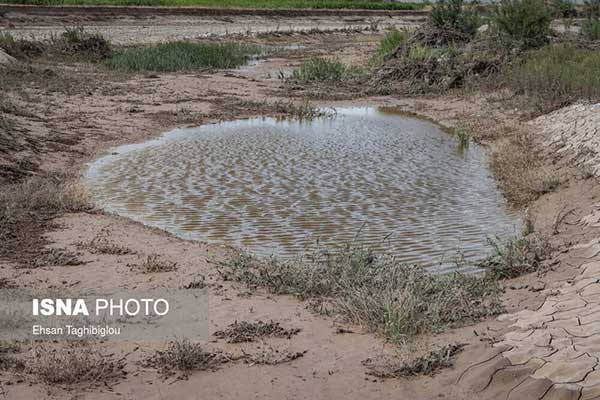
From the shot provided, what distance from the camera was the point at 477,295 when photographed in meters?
6.24

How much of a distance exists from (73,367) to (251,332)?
4.48 feet

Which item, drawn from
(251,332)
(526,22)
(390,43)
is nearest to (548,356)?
(251,332)

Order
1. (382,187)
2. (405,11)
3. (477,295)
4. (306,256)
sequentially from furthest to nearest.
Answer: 1. (405,11)
2. (382,187)
3. (306,256)
4. (477,295)

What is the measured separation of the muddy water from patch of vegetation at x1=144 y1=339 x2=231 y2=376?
2601mm

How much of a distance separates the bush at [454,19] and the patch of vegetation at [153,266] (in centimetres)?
2126

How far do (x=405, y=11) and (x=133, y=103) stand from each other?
55.8 metres

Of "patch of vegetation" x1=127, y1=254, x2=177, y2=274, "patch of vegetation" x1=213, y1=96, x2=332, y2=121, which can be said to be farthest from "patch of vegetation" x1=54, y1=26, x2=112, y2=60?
"patch of vegetation" x1=127, y1=254, x2=177, y2=274

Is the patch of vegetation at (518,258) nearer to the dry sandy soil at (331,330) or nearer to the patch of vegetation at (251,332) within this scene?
the dry sandy soil at (331,330)

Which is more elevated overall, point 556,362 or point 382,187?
point 556,362

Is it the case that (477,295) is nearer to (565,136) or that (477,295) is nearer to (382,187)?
(382,187)

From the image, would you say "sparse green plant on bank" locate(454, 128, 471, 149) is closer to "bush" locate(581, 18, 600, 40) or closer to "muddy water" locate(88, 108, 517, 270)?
"muddy water" locate(88, 108, 517, 270)

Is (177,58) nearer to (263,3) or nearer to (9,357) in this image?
(9,357)

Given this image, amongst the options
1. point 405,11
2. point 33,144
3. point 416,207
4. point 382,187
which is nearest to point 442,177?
point 382,187

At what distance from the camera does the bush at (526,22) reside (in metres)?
22.2
